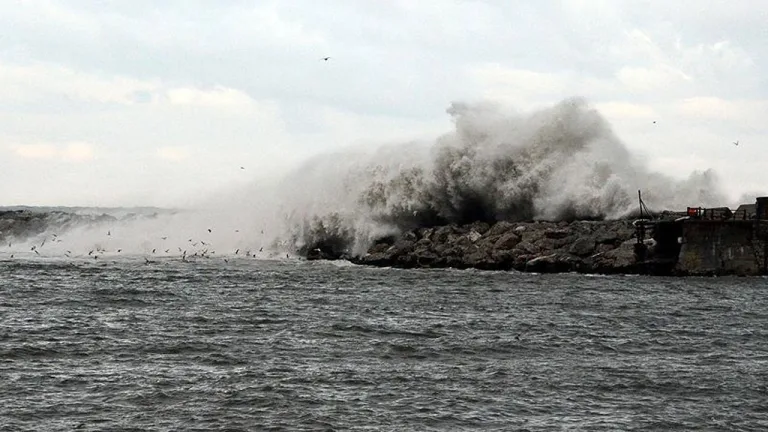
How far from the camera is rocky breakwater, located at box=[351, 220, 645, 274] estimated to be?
40.9 m

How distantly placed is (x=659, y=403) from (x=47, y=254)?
1960 inches

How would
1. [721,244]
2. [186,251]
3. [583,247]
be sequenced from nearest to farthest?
[721,244], [583,247], [186,251]

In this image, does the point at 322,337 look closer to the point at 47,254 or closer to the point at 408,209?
the point at 408,209

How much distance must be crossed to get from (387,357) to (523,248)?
75.7ft

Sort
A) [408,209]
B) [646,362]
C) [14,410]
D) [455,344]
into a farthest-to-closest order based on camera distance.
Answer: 1. [408,209]
2. [455,344]
3. [646,362]
4. [14,410]

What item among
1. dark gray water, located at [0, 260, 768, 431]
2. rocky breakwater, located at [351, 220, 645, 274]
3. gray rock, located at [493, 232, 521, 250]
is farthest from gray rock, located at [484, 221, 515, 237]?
dark gray water, located at [0, 260, 768, 431]

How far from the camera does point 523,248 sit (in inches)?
1690

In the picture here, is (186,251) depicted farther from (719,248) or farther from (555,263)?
(719,248)

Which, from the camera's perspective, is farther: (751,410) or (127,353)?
(127,353)

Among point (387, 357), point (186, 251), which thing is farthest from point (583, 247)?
point (186, 251)

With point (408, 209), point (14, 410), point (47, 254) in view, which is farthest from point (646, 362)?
point (47, 254)

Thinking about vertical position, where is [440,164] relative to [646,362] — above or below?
above

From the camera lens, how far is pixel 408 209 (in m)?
51.9

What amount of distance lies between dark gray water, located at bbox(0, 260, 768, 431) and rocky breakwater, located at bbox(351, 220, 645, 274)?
16.8 ft
